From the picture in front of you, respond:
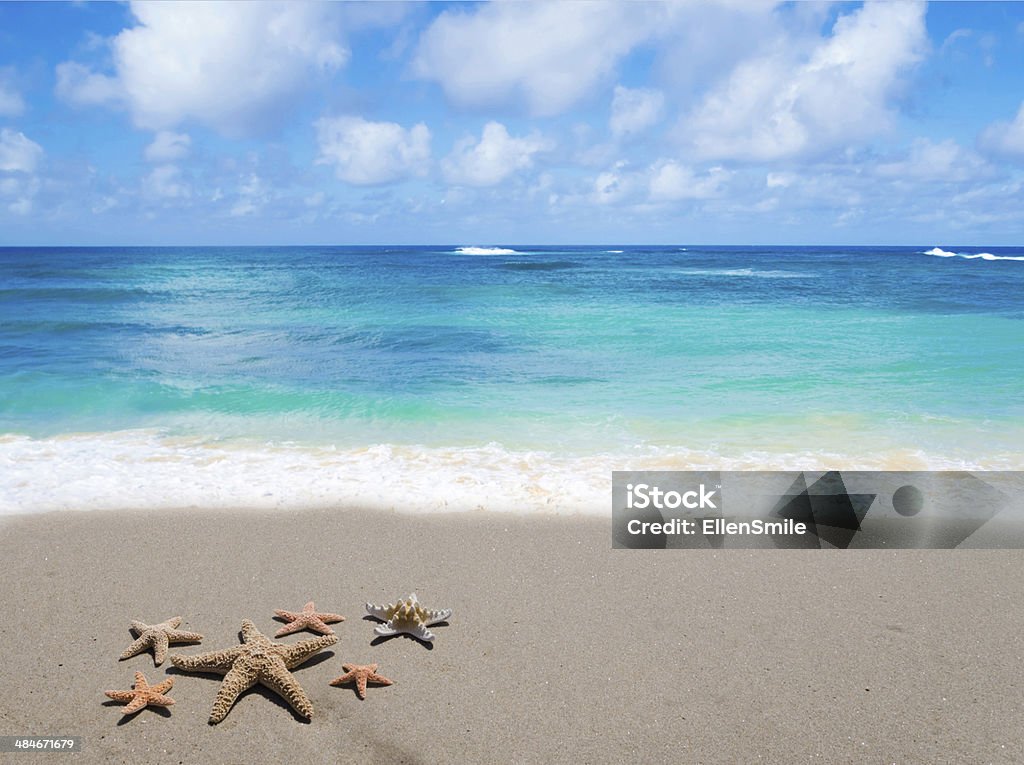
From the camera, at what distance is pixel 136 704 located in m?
3.83

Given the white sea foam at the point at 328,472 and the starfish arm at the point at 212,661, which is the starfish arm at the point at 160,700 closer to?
the starfish arm at the point at 212,661

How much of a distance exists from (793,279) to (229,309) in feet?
A: 109

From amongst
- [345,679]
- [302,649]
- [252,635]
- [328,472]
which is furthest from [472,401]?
[345,679]

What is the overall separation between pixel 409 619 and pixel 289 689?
91 cm

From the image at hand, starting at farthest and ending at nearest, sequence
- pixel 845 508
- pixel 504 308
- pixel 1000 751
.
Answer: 1. pixel 504 308
2. pixel 845 508
3. pixel 1000 751

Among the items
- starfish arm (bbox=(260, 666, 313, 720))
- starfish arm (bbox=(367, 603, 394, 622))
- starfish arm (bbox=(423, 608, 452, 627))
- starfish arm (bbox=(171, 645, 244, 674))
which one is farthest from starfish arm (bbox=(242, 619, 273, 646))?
starfish arm (bbox=(423, 608, 452, 627))

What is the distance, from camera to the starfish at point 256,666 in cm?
388

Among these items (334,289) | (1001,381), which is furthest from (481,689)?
(334,289)

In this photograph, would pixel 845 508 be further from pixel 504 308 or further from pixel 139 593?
pixel 504 308

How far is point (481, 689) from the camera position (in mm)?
4164

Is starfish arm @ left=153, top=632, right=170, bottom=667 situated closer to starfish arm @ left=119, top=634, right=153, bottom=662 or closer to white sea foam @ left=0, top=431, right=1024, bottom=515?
starfish arm @ left=119, top=634, right=153, bottom=662

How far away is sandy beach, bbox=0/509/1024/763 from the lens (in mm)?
3764

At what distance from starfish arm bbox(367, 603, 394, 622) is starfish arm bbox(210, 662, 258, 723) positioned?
3.08ft

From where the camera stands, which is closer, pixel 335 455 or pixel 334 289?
pixel 335 455
